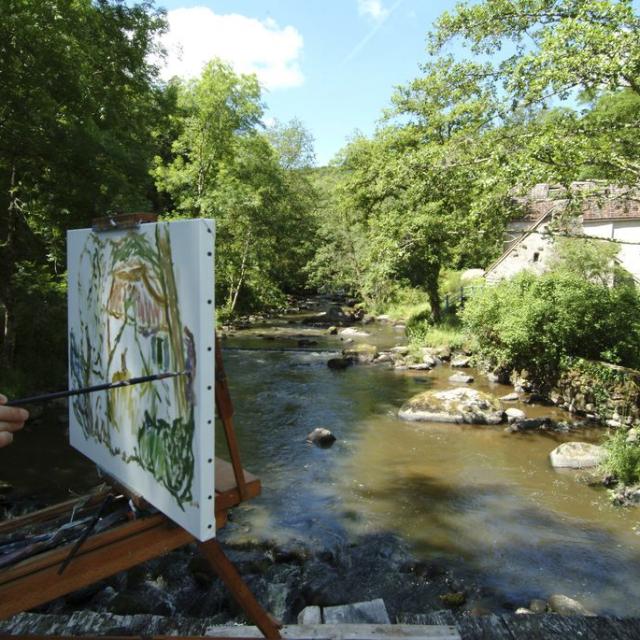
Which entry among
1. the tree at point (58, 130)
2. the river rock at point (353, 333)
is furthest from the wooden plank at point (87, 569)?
Result: the river rock at point (353, 333)

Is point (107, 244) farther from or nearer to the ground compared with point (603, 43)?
nearer to the ground

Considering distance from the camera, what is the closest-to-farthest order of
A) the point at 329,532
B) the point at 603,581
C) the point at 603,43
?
the point at 603,581 → the point at 329,532 → the point at 603,43

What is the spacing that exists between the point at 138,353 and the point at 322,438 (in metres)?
8.06

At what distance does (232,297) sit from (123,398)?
2655cm

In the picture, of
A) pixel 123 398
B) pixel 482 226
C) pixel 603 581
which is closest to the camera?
pixel 123 398

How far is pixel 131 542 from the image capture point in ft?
7.30

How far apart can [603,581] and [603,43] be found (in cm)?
778

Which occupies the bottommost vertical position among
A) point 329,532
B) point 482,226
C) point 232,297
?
point 329,532

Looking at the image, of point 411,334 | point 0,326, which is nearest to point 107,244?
point 0,326

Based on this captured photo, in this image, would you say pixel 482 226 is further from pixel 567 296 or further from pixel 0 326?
pixel 0 326

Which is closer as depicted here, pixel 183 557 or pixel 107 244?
pixel 107 244

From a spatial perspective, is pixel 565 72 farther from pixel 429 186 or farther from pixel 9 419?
pixel 9 419

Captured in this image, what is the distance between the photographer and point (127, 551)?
2195 mm

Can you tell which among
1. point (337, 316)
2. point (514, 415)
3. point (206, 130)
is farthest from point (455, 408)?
point (206, 130)
